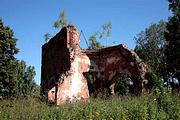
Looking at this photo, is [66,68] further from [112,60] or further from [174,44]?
[174,44]

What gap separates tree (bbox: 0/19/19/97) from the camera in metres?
31.8

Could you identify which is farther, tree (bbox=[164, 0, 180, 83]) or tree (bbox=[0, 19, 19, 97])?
tree (bbox=[164, 0, 180, 83])

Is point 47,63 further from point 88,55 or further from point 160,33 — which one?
point 160,33

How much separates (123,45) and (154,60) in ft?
75.8

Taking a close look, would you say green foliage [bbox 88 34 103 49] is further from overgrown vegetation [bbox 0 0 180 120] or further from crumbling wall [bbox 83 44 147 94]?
crumbling wall [bbox 83 44 147 94]

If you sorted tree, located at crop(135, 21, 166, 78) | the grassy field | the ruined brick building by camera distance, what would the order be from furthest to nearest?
tree, located at crop(135, 21, 166, 78), the ruined brick building, the grassy field

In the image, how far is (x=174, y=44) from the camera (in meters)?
34.2

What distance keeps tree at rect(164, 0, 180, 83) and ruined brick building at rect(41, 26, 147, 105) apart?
36.3 ft

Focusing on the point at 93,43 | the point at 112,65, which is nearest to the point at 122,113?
the point at 112,65

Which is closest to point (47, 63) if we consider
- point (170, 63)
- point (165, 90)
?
point (170, 63)

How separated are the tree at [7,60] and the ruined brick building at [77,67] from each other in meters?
6.31

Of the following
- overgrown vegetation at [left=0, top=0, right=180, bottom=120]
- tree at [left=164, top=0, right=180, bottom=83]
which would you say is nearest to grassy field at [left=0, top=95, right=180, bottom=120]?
overgrown vegetation at [left=0, top=0, right=180, bottom=120]

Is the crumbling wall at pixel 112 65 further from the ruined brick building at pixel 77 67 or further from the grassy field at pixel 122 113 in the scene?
the grassy field at pixel 122 113

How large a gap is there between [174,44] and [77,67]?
51.1 ft
